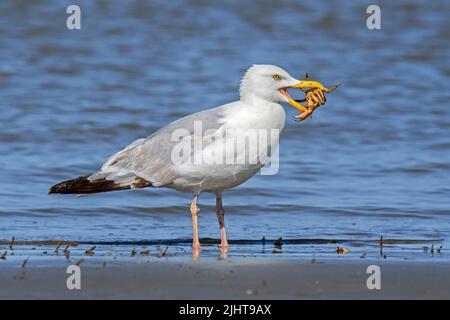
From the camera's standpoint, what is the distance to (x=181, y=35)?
2184 cm

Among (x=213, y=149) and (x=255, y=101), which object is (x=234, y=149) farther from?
(x=255, y=101)

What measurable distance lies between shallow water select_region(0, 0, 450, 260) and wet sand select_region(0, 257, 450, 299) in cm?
143

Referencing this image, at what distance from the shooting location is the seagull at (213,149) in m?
Answer: 8.23

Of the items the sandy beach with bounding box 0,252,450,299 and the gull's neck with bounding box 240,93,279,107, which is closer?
the sandy beach with bounding box 0,252,450,299

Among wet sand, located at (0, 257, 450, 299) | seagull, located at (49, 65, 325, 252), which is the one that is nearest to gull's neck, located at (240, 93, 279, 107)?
seagull, located at (49, 65, 325, 252)

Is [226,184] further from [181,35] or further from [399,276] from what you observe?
[181,35]

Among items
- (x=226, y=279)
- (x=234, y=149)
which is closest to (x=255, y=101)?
(x=234, y=149)

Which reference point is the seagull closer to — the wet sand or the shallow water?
the shallow water

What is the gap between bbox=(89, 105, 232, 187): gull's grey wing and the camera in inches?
333

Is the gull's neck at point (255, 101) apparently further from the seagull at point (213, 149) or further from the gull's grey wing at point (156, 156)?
the gull's grey wing at point (156, 156)

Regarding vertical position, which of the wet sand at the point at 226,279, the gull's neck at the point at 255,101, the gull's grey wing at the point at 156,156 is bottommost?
→ the wet sand at the point at 226,279

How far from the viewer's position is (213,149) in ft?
27.0

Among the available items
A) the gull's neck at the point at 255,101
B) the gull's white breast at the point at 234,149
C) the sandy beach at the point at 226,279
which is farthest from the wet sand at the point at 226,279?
the gull's neck at the point at 255,101
